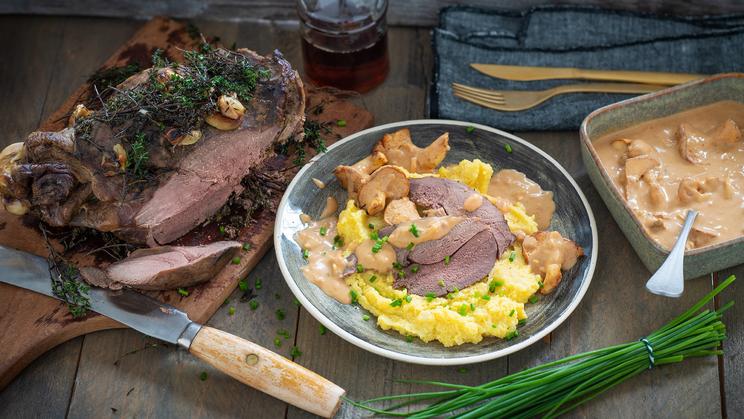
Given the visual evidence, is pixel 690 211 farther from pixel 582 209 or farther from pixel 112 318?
pixel 112 318

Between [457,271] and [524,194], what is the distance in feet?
2.04

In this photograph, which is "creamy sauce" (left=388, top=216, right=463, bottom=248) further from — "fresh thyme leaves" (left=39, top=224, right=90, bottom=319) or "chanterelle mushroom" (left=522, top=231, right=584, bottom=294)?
"fresh thyme leaves" (left=39, top=224, right=90, bottom=319)

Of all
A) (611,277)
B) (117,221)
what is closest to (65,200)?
(117,221)

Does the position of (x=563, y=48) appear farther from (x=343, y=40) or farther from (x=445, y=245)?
(x=445, y=245)

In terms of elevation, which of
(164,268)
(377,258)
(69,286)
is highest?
(377,258)

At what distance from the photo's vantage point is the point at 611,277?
3.72m

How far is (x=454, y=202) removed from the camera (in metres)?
3.62

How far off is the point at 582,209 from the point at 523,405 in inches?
41.9

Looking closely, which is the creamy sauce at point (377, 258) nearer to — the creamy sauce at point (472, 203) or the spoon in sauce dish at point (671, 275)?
the creamy sauce at point (472, 203)

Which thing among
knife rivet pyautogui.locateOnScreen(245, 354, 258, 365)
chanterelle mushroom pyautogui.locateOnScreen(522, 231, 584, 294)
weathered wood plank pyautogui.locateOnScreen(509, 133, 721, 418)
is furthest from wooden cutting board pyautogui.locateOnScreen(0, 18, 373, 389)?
weathered wood plank pyautogui.locateOnScreen(509, 133, 721, 418)

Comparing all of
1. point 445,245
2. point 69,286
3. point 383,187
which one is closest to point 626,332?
point 445,245

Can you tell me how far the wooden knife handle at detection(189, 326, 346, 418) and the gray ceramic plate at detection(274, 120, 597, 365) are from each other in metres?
0.24

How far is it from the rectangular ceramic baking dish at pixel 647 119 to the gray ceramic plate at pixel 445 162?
0.16 metres

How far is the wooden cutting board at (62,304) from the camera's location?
11.1 ft
